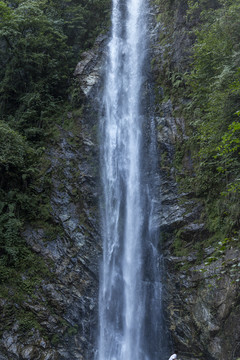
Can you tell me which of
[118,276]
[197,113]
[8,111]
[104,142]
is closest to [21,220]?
[118,276]

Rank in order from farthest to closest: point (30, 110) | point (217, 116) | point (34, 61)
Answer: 1. point (34, 61)
2. point (30, 110)
3. point (217, 116)

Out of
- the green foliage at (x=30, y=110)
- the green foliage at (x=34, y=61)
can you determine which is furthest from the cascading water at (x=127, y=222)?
the green foliage at (x=34, y=61)

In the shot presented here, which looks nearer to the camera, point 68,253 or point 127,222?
point 68,253

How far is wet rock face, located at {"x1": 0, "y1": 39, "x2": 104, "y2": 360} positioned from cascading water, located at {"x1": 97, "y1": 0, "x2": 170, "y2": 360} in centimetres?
45

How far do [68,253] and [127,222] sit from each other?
8.62ft

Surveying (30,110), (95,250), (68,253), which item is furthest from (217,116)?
(30,110)

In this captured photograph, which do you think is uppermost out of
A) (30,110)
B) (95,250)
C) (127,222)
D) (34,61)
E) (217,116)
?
(34,61)

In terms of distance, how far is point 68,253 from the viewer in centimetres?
1087

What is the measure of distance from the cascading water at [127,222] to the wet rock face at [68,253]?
453 millimetres

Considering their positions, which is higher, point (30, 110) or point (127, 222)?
point (30, 110)

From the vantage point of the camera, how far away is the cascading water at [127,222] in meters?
9.95

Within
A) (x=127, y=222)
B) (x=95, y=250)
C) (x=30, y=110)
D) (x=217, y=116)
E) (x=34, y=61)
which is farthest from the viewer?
(x=34, y=61)

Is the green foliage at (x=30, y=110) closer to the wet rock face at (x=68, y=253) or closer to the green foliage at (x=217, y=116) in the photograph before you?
the wet rock face at (x=68, y=253)

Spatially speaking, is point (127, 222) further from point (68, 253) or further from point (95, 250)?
point (68, 253)
